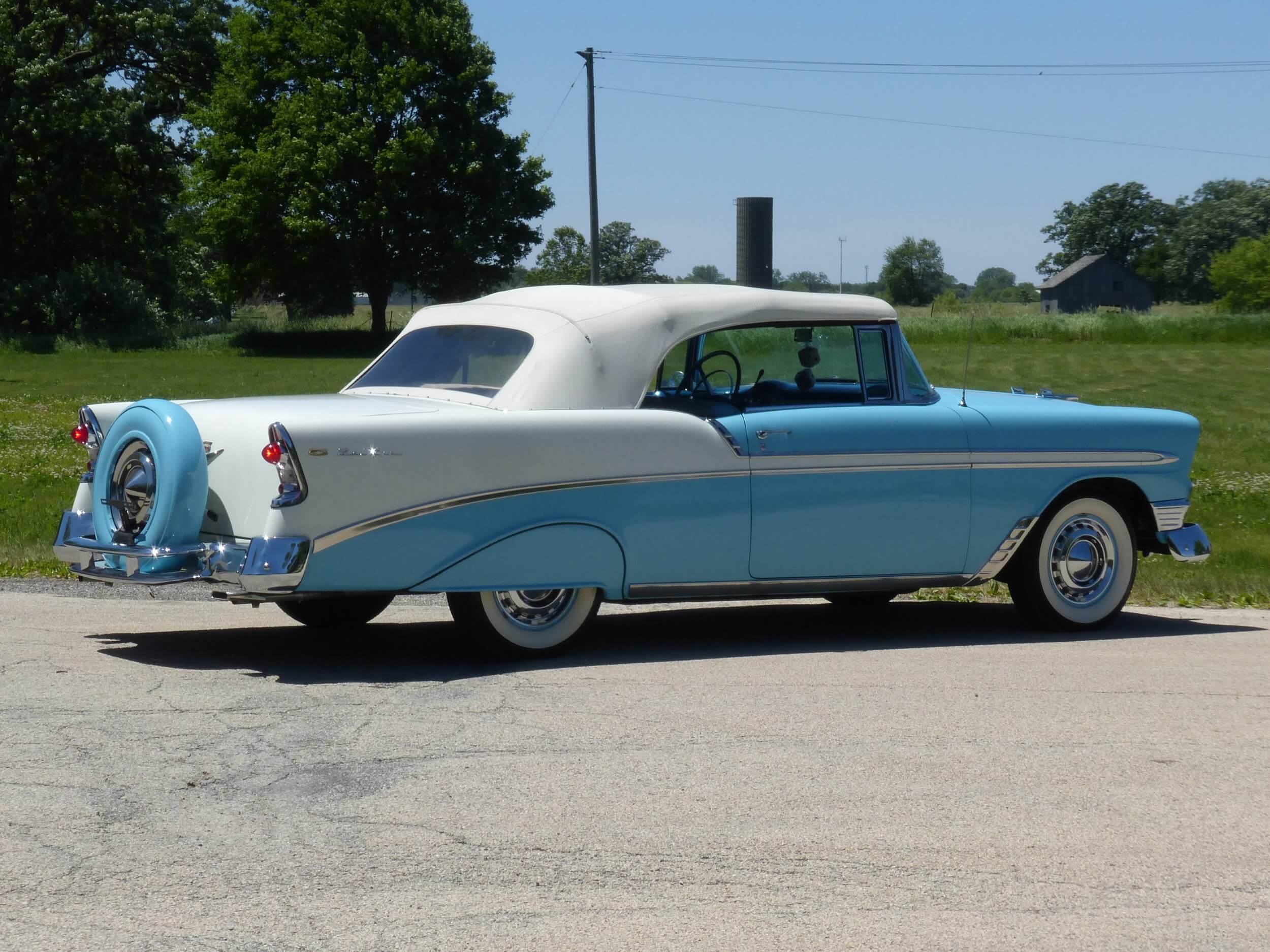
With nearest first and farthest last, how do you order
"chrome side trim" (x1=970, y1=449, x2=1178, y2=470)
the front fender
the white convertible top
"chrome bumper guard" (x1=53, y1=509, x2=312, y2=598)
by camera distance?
"chrome bumper guard" (x1=53, y1=509, x2=312, y2=598) < the front fender < the white convertible top < "chrome side trim" (x1=970, y1=449, x2=1178, y2=470)

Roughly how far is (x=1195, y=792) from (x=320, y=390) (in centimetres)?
2960

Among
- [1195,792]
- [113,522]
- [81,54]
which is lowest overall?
[1195,792]

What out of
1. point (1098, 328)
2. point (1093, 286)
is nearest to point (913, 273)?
point (1093, 286)

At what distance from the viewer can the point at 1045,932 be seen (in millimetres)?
3672

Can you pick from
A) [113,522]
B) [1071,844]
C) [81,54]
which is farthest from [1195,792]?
[81,54]

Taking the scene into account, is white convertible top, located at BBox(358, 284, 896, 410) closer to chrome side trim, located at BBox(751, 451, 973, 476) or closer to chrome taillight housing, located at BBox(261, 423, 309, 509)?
chrome side trim, located at BBox(751, 451, 973, 476)

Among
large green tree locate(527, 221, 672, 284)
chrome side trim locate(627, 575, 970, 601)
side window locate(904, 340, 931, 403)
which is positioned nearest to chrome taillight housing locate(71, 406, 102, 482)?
chrome side trim locate(627, 575, 970, 601)

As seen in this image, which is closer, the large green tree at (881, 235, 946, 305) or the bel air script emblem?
the bel air script emblem

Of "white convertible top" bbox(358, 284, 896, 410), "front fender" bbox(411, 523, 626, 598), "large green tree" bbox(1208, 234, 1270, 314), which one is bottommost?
"front fender" bbox(411, 523, 626, 598)

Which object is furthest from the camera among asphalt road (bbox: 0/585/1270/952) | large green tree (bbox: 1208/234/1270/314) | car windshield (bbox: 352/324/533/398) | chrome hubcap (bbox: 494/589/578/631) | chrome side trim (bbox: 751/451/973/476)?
large green tree (bbox: 1208/234/1270/314)

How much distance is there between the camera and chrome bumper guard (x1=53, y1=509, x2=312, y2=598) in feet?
19.5

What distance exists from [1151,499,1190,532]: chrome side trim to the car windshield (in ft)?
11.4

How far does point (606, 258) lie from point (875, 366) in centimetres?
9331

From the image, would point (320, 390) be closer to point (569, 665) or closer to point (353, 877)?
point (569, 665)
